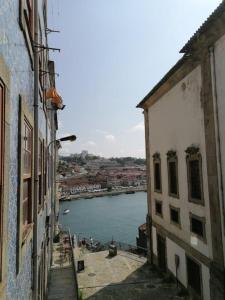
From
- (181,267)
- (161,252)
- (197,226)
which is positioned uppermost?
(197,226)

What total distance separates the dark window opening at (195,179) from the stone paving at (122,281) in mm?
5484

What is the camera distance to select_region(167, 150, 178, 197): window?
1531cm

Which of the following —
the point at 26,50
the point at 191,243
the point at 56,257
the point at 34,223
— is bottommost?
the point at 56,257

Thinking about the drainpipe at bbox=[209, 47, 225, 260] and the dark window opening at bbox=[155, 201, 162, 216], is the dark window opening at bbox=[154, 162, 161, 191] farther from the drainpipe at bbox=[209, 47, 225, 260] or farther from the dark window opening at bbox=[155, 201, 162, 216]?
the drainpipe at bbox=[209, 47, 225, 260]

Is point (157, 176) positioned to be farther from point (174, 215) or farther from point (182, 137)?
point (182, 137)

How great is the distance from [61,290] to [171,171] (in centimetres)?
859

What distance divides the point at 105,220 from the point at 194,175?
65.0m

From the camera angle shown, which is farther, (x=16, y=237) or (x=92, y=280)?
(x=92, y=280)

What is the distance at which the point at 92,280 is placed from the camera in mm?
17156

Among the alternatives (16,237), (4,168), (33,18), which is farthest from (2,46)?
(33,18)

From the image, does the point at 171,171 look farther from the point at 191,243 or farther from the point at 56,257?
the point at 56,257

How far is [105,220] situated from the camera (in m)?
75.6

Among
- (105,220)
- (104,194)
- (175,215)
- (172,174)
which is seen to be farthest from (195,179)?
(104,194)

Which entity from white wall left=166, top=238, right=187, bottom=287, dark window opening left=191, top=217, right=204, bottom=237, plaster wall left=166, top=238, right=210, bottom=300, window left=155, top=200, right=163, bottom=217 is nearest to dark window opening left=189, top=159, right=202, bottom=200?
dark window opening left=191, top=217, right=204, bottom=237
